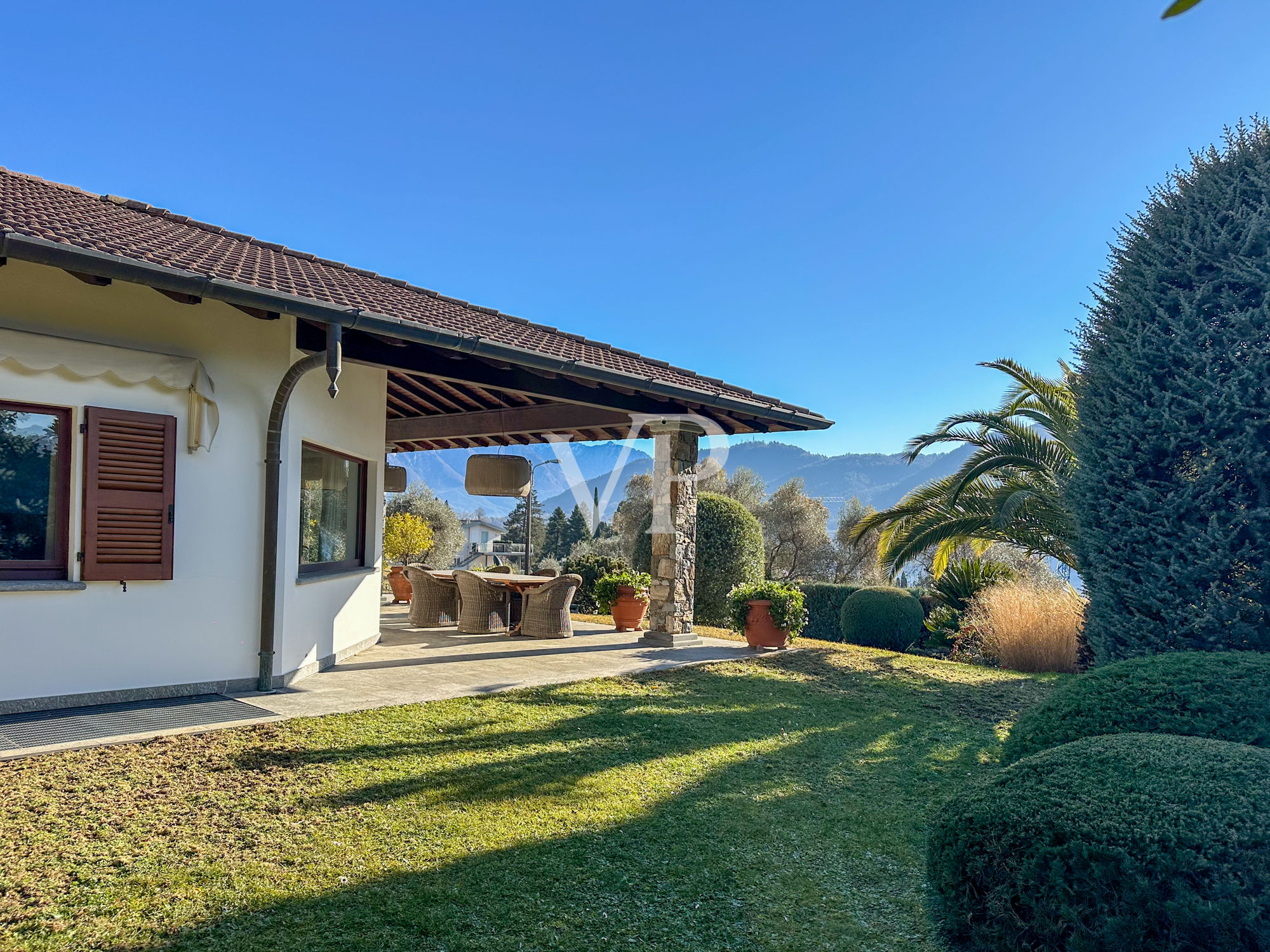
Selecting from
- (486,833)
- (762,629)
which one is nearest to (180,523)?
(486,833)

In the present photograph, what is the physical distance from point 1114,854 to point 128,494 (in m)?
6.47

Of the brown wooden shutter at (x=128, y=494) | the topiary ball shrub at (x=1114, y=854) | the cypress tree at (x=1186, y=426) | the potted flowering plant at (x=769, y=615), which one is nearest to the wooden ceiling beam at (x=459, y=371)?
the brown wooden shutter at (x=128, y=494)

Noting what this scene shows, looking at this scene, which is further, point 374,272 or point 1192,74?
point 374,272

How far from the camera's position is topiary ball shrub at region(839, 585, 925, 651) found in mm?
12922

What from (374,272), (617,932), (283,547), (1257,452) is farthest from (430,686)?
(1257,452)

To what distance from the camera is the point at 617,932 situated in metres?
2.89

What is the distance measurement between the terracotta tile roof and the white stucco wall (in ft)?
1.69

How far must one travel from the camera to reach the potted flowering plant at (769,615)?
32.3 feet

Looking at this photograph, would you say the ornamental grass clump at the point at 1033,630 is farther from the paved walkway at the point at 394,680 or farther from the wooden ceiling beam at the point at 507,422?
the wooden ceiling beam at the point at 507,422

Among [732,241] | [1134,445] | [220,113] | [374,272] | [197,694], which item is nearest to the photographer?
[1134,445]

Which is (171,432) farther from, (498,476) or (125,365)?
(498,476)

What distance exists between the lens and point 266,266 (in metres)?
6.64

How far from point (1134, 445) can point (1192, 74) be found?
3.98 meters

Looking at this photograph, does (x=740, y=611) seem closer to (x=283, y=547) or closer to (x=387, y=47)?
(x=283, y=547)
